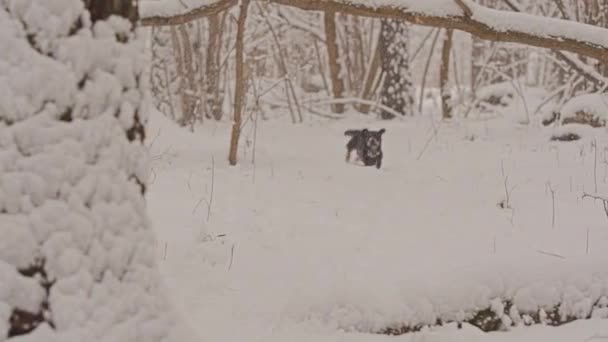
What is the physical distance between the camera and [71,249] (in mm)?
2084

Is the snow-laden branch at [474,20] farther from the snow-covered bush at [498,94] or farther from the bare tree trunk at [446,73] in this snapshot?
the snow-covered bush at [498,94]

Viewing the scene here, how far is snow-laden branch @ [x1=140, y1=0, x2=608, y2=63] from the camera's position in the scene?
4430 millimetres

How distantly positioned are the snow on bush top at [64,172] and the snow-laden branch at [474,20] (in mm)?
2360

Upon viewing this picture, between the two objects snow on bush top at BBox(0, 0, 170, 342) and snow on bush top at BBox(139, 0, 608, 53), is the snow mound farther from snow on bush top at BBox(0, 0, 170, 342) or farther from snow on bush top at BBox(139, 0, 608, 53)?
snow on bush top at BBox(0, 0, 170, 342)

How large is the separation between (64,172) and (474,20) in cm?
321

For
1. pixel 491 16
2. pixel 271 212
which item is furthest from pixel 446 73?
pixel 491 16

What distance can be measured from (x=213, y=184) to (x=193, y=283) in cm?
239

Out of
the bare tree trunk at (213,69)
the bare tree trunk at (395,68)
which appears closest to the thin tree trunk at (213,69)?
the bare tree trunk at (213,69)

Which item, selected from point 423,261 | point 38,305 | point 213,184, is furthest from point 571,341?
point 213,184

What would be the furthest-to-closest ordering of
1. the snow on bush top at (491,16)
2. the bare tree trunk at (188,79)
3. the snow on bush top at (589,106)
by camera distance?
the bare tree trunk at (188,79) → the snow on bush top at (589,106) → the snow on bush top at (491,16)

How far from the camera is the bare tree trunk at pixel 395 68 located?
508 inches

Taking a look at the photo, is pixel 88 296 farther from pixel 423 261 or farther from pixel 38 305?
pixel 423 261

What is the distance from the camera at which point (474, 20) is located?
4473mm

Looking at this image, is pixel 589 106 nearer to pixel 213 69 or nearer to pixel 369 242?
pixel 213 69
